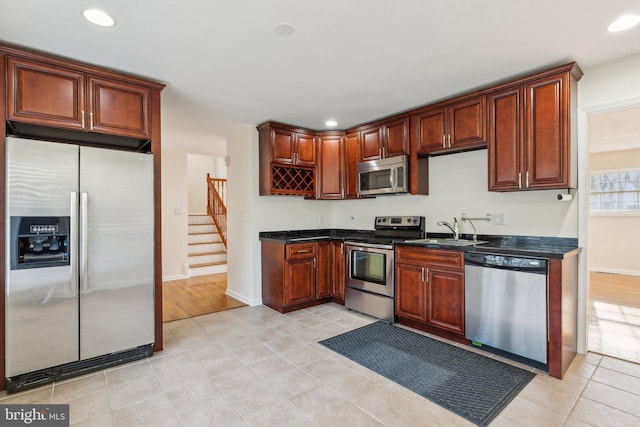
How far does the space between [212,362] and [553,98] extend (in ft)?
12.1

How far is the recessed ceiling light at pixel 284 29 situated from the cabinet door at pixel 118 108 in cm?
147

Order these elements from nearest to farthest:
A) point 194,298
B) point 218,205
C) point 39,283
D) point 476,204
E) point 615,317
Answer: point 39,283 < point 476,204 < point 615,317 < point 194,298 < point 218,205

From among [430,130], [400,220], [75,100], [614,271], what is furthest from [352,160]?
[614,271]

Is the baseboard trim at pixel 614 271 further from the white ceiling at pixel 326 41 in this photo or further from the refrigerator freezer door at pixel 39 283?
the refrigerator freezer door at pixel 39 283

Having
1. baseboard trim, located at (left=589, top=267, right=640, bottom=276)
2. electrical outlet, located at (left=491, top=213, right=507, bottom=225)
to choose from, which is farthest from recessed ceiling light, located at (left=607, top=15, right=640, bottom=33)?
baseboard trim, located at (left=589, top=267, right=640, bottom=276)

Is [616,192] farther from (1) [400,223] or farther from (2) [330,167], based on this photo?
(2) [330,167]

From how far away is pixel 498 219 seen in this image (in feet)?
11.1

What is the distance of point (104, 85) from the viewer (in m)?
2.71

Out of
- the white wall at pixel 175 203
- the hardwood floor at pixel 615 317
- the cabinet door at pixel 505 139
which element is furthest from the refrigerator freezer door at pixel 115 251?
the hardwood floor at pixel 615 317

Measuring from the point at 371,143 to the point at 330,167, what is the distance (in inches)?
28.9

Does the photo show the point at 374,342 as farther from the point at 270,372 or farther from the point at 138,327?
the point at 138,327

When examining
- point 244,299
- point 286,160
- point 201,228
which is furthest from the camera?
point 201,228

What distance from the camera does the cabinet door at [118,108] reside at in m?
2.66

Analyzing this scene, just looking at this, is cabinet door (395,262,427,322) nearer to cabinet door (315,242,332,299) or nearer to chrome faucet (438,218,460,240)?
chrome faucet (438,218,460,240)
